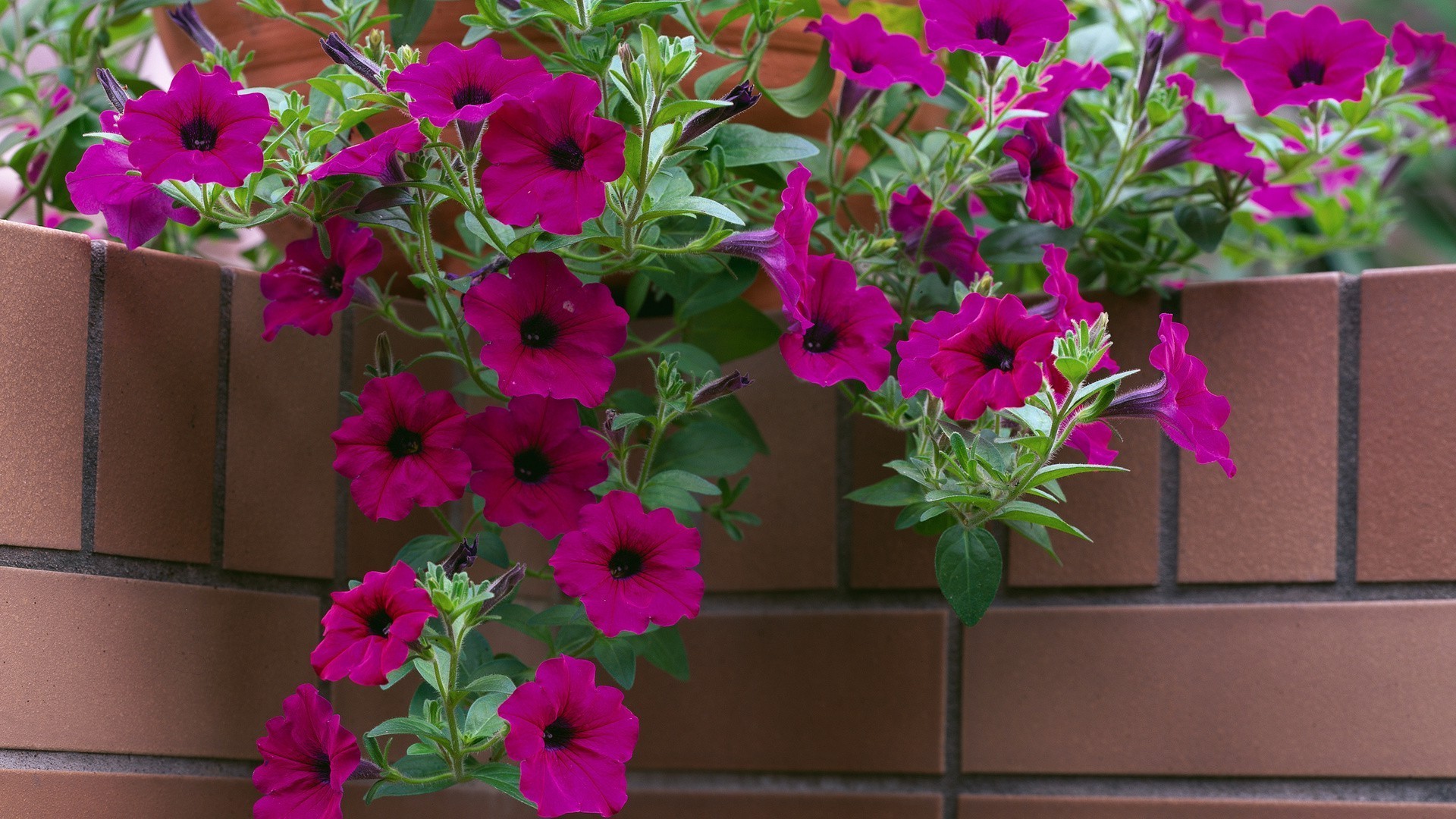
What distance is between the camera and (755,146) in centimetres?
88

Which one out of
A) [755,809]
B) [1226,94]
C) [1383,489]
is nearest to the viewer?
[1383,489]

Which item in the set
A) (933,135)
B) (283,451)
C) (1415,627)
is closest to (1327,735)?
(1415,627)

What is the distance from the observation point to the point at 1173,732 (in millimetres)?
932

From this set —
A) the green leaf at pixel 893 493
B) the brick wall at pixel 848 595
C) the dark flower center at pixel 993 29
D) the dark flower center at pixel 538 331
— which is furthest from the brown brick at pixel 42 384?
the dark flower center at pixel 993 29

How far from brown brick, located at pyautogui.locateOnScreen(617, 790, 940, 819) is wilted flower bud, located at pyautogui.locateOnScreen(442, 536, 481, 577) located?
1.19 ft

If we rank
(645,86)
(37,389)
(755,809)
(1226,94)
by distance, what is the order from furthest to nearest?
1. (1226,94)
2. (755,809)
3. (37,389)
4. (645,86)

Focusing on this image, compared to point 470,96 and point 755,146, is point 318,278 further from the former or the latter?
point 755,146

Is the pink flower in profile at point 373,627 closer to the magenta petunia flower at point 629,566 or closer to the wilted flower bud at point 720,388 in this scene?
the magenta petunia flower at point 629,566

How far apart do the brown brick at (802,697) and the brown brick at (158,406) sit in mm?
412

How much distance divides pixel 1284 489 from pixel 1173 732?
0.69 ft

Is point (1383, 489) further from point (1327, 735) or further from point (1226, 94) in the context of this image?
point (1226, 94)

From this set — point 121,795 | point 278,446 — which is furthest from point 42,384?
point 121,795

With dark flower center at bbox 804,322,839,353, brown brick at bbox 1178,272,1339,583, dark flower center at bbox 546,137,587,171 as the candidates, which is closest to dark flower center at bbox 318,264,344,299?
dark flower center at bbox 546,137,587,171

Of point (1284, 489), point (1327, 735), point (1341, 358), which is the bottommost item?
point (1327, 735)
